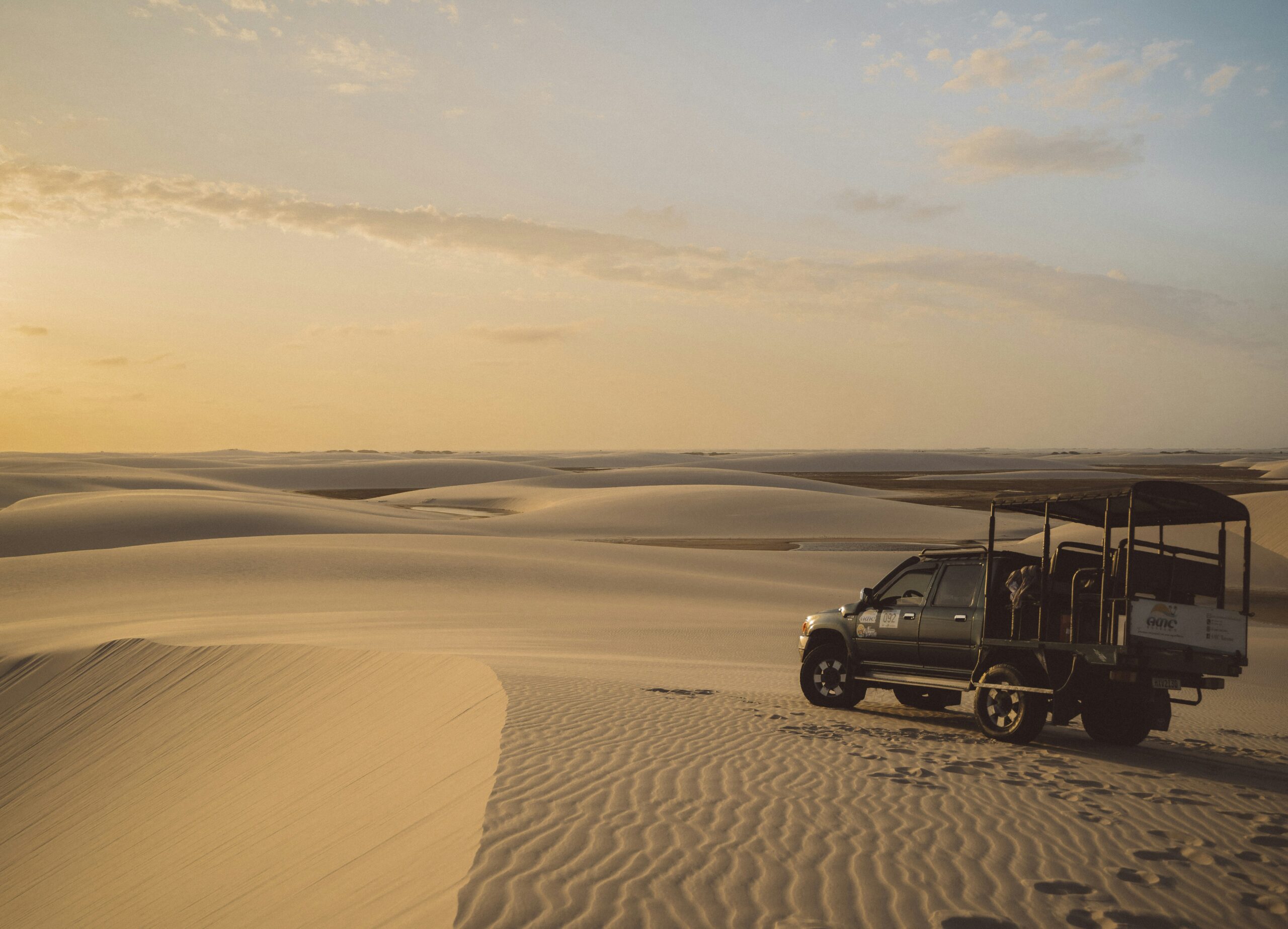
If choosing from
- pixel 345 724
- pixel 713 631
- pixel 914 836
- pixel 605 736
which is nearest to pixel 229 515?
pixel 713 631

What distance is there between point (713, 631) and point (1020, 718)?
9.88 meters

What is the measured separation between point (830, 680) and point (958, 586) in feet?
6.22

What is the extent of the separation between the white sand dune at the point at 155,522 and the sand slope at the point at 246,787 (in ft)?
70.7

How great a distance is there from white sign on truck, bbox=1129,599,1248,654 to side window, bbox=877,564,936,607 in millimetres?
2228

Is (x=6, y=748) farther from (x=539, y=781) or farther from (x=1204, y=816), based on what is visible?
(x=1204, y=816)

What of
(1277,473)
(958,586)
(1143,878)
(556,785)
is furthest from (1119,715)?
(1277,473)

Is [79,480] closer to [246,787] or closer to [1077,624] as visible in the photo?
[246,787]

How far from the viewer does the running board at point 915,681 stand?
9.52 metres

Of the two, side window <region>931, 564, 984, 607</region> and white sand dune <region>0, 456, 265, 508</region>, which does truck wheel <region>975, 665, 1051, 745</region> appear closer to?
side window <region>931, 564, 984, 607</region>

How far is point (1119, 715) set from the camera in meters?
9.12

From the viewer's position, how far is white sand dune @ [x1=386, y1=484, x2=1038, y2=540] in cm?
4497

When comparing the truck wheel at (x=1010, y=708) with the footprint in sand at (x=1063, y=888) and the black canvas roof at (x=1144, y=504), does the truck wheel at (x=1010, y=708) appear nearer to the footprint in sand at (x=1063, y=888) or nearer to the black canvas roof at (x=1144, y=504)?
the black canvas roof at (x=1144, y=504)

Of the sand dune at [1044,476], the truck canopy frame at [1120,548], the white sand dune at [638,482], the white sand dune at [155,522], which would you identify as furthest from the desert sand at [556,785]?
the sand dune at [1044,476]

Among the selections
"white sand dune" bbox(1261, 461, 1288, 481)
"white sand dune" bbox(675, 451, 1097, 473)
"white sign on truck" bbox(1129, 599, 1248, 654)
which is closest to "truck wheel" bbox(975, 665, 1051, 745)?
"white sign on truck" bbox(1129, 599, 1248, 654)
